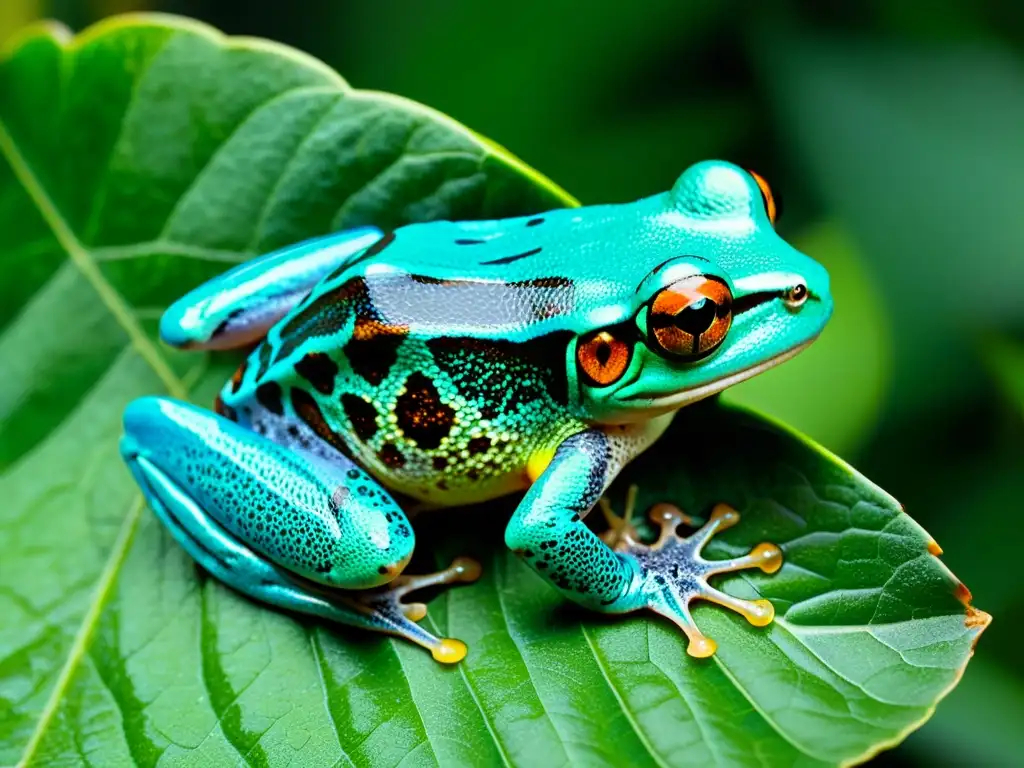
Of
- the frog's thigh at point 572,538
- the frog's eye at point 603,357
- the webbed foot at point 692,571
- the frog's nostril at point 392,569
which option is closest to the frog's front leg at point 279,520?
the frog's nostril at point 392,569

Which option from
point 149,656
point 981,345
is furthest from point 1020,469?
point 149,656

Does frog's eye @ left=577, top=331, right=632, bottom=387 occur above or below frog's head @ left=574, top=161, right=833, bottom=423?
below

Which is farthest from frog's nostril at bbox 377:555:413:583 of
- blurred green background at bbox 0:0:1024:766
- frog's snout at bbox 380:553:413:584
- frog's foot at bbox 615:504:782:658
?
blurred green background at bbox 0:0:1024:766

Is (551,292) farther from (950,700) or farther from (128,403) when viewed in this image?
(950,700)

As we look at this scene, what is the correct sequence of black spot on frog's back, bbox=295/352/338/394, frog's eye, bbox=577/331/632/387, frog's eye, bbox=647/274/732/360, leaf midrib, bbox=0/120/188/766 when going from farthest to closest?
leaf midrib, bbox=0/120/188/766 < black spot on frog's back, bbox=295/352/338/394 < frog's eye, bbox=577/331/632/387 < frog's eye, bbox=647/274/732/360

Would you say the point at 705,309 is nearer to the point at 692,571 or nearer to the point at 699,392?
the point at 699,392

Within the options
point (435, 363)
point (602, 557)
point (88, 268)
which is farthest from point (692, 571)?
point (88, 268)

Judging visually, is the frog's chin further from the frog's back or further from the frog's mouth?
the frog's back
